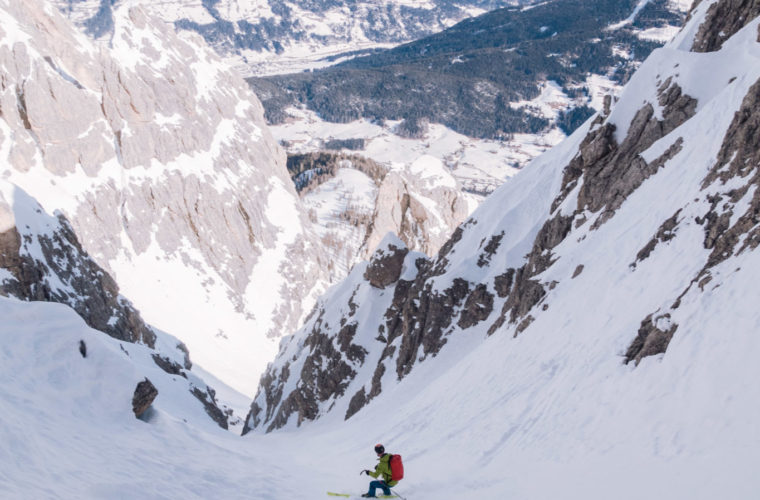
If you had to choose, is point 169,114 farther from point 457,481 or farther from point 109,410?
point 457,481

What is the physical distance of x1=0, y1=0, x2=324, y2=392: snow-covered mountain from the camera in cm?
10094

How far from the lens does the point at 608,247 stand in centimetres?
2595

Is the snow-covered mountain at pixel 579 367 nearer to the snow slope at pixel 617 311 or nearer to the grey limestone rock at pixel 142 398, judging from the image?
the snow slope at pixel 617 311

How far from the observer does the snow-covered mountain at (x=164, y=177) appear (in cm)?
10094

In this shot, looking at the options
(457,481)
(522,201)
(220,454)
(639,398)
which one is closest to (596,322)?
(639,398)

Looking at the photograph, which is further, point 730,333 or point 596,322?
point 596,322

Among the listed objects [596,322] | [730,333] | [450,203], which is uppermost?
[730,333]

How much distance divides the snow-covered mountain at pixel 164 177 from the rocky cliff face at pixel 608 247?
52.0m

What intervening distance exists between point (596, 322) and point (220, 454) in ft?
53.4

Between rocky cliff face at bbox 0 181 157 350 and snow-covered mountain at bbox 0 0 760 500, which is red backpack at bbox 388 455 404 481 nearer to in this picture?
snow-covered mountain at bbox 0 0 760 500

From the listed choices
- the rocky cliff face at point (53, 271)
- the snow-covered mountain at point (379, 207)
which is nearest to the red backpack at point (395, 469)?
the rocky cliff face at point (53, 271)

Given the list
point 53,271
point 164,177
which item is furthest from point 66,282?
point 164,177

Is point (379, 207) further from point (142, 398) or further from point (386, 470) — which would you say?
point (386, 470)

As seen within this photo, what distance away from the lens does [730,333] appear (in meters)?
13.7
